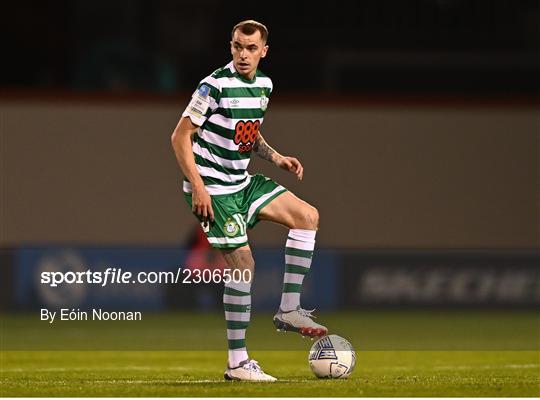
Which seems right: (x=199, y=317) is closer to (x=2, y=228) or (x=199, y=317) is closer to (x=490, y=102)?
(x=2, y=228)

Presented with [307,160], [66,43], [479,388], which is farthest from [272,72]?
[479,388]

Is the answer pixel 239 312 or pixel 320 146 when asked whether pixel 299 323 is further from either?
pixel 320 146

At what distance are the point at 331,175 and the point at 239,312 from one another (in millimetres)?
13605

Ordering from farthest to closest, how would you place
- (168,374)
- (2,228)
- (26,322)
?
1. (2,228)
2. (26,322)
3. (168,374)

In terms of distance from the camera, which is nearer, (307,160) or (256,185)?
(256,185)

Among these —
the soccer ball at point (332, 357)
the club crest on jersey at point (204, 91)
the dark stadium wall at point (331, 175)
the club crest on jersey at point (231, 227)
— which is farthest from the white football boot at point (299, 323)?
the dark stadium wall at point (331, 175)

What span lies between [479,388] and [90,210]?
45.1ft

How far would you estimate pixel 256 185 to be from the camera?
8734mm

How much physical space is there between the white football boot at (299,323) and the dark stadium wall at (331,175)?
41.2 ft

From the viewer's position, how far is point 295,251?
8.81 metres

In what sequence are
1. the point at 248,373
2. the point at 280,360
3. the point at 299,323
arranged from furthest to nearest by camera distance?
1. the point at 280,360
2. the point at 248,373
3. the point at 299,323

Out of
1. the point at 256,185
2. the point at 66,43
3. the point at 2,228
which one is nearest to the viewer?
the point at 256,185

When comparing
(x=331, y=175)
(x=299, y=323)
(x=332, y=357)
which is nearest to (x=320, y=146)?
(x=331, y=175)

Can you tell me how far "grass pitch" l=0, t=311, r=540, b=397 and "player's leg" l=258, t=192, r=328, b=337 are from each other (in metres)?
0.39
